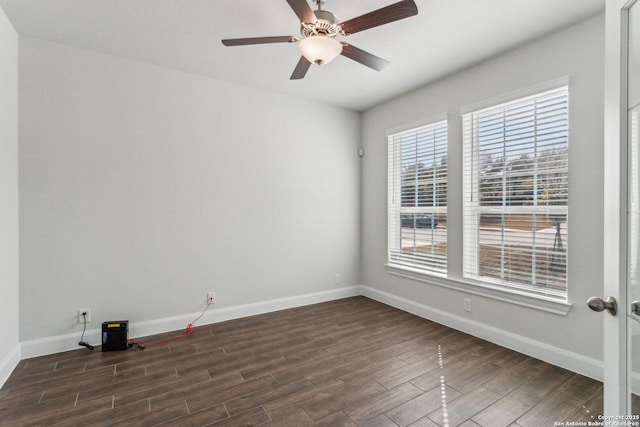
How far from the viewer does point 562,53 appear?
7.96 feet

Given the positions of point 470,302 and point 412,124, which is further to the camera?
point 412,124

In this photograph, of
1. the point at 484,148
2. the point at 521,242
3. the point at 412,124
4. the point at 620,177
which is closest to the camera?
the point at 620,177

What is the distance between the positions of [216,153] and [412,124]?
2338mm

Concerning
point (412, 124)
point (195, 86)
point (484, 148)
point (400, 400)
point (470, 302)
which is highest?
point (195, 86)

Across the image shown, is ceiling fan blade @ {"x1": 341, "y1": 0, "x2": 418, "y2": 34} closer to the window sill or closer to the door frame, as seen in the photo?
the door frame

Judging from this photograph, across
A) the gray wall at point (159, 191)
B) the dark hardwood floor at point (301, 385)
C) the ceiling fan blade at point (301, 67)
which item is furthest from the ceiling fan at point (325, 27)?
the dark hardwood floor at point (301, 385)

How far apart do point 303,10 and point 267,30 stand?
2.74 ft

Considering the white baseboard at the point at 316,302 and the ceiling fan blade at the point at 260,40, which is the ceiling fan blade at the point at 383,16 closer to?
the ceiling fan blade at the point at 260,40

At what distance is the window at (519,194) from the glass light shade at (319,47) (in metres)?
1.77

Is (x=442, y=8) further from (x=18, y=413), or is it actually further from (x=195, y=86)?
(x=18, y=413)

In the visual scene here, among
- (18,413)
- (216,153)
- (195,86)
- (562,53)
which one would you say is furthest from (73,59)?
(562,53)

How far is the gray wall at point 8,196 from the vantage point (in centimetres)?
222

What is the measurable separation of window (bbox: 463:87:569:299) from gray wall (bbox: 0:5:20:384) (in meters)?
3.94

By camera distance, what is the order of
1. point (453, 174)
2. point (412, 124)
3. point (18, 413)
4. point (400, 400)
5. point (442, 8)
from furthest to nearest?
point (412, 124) < point (453, 174) < point (442, 8) < point (400, 400) < point (18, 413)
